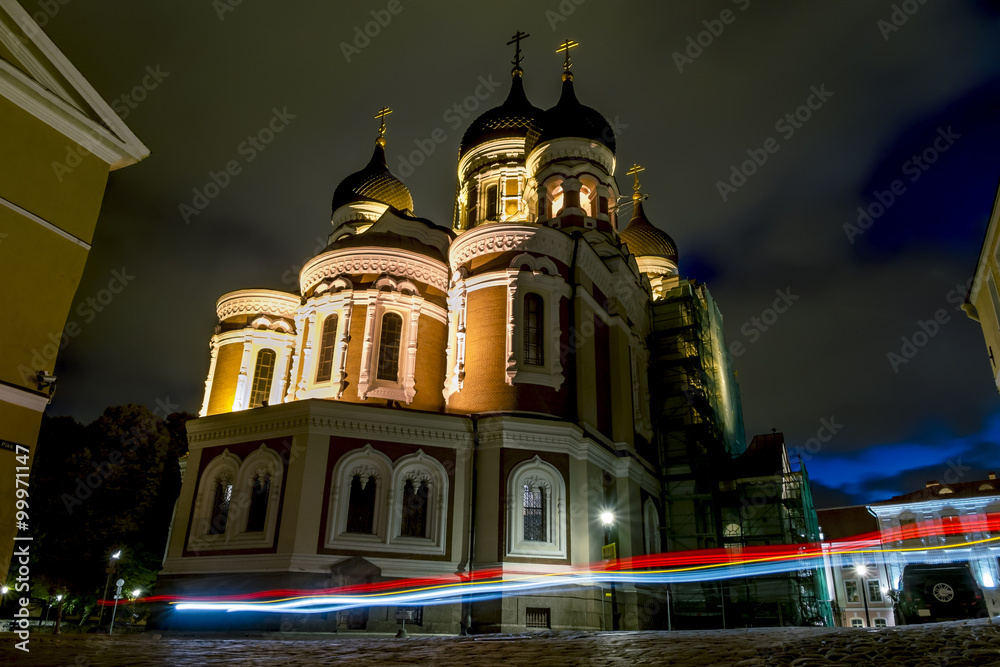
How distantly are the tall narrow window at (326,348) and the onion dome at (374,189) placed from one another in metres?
8.86

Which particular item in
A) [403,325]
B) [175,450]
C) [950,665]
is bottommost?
[950,665]

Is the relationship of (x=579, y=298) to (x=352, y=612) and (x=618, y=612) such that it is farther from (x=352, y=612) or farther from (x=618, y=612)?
(x=352, y=612)

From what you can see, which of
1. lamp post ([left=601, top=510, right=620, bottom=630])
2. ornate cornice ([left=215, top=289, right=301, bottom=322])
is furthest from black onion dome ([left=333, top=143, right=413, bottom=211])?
lamp post ([left=601, top=510, right=620, bottom=630])

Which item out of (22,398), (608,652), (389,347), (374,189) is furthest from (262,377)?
(608,652)

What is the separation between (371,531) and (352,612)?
6.83ft

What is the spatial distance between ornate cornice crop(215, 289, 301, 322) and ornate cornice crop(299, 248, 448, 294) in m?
3.96

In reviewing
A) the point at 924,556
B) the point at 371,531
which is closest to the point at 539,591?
the point at 371,531

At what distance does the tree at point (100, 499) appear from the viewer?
26.5 meters

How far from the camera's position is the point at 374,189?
30.2 meters

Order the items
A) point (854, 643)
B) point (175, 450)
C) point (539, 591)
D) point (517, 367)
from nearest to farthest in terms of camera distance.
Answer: point (854, 643)
point (539, 591)
point (517, 367)
point (175, 450)

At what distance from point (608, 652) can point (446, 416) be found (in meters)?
12.6

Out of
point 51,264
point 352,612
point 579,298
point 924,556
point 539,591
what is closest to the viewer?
point 51,264

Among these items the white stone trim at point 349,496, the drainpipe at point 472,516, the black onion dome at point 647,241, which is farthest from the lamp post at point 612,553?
the black onion dome at point 647,241

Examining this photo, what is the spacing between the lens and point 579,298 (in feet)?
71.5
